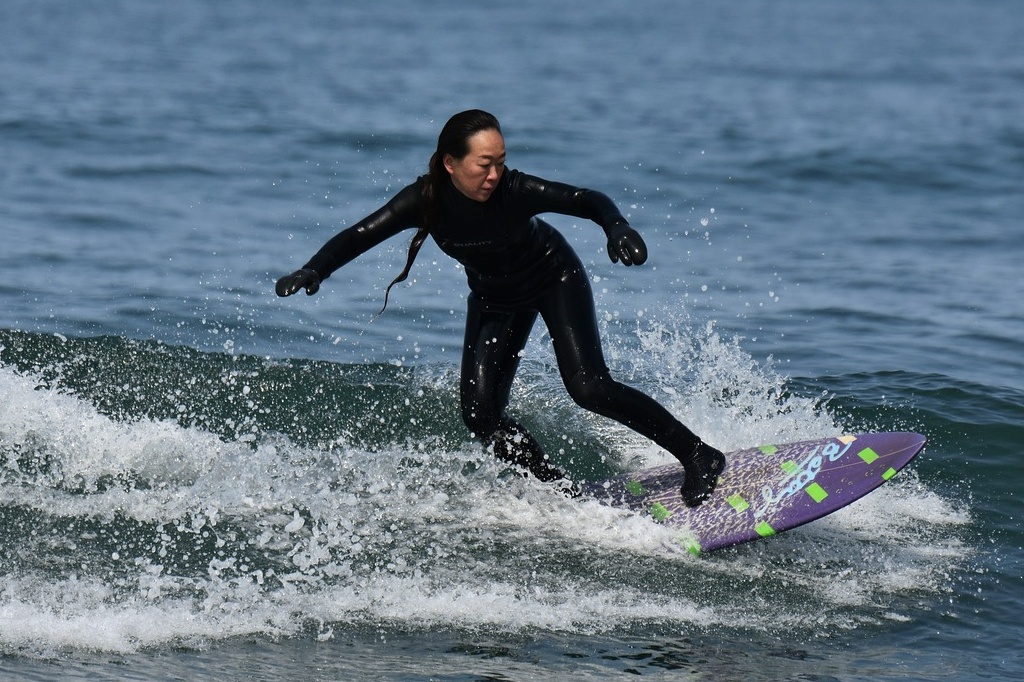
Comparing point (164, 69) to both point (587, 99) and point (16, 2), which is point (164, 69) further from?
point (16, 2)

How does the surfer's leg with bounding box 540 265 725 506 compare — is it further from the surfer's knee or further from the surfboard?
the surfboard

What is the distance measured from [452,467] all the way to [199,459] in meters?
1.36

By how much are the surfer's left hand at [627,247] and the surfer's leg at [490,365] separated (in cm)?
91

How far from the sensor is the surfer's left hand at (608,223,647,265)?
5.17m

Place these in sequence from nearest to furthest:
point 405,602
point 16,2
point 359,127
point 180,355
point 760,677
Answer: point 760,677
point 405,602
point 180,355
point 359,127
point 16,2

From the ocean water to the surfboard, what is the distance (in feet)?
0.51

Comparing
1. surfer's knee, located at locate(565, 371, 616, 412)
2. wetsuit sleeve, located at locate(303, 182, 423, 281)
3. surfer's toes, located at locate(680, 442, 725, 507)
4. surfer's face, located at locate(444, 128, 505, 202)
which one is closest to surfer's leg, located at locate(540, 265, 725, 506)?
surfer's knee, located at locate(565, 371, 616, 412)

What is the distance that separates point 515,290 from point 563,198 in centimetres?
53

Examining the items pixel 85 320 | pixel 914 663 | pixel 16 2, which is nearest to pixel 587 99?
pixel 85 320

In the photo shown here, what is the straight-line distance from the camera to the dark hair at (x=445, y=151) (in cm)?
535

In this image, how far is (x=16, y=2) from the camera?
45344mm

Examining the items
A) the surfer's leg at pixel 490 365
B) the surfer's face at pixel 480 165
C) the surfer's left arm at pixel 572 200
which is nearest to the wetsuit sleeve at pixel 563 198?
the surfer's left arm at pixel 572 200

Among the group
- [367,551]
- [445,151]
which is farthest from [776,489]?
[445,151]

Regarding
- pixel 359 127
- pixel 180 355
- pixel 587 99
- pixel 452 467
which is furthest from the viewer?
pixel 587 99
